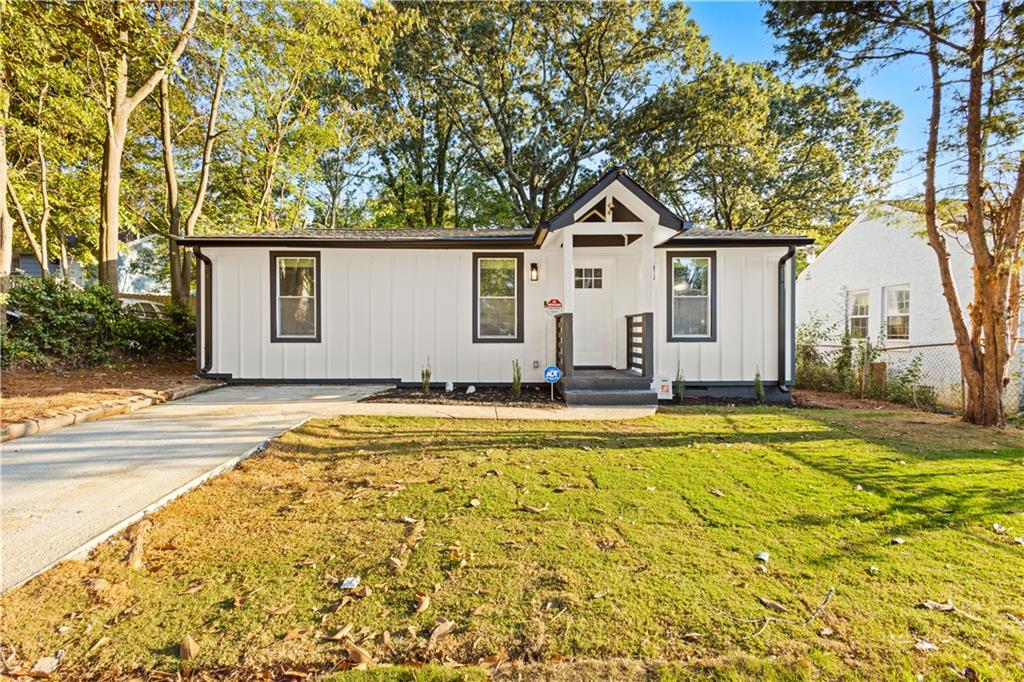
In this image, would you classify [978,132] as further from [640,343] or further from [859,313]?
[859,313]

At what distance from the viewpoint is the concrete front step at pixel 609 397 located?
7.34 metres

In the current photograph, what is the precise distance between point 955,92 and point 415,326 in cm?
854

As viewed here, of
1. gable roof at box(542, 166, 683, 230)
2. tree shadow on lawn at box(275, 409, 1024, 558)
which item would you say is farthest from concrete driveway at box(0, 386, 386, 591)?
gable roof at box(542, 166, 683, 230)

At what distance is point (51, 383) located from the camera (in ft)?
23.2

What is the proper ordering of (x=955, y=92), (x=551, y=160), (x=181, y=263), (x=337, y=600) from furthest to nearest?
(x=551, y=160)
(x=181, y=263)
(x=955, y=92)
(x=337, y=600)

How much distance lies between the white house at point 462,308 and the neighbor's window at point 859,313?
21.2 ft

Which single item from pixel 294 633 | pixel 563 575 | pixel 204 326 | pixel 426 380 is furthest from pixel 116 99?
pixel 563 575

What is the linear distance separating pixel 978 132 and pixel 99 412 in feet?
37.0

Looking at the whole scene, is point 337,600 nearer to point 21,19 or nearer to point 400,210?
point 21,19

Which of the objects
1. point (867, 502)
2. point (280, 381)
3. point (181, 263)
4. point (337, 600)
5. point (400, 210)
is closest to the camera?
point (337, 600)

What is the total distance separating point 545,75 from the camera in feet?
54.2

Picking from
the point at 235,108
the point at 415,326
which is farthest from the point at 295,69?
the point at 415,326

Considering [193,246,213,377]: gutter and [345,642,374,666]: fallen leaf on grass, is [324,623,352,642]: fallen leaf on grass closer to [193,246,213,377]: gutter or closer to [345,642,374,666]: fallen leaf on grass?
[345,642,374,666]: fallen leaf on grass

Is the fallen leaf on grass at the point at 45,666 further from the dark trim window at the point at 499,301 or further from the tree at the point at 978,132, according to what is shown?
the tree at the point at 978,132
